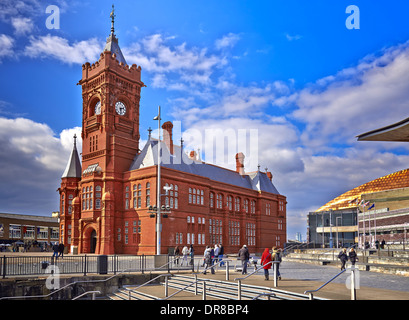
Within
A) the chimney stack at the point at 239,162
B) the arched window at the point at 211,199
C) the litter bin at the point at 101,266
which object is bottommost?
the litter bin at the point at 101,266

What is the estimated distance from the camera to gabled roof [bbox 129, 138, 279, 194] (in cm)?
5380

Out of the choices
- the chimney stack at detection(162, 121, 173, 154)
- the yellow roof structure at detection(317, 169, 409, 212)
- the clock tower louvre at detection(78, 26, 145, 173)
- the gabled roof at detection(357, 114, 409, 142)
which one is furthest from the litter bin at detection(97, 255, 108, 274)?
the yellow roof structure at detection(317, 169, 409, 212)

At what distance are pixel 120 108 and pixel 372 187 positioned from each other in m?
94.3

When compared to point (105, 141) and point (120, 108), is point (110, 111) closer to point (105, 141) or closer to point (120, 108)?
point (120, 108)

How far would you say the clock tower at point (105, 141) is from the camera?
→ 51.9m

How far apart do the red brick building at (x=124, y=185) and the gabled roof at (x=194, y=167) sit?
0.20 metres

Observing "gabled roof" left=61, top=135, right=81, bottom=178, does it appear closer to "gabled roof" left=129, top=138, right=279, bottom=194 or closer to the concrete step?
"gabled roof" left=129, top=138, right=279, bottom=194

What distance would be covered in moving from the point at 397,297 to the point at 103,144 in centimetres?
4506

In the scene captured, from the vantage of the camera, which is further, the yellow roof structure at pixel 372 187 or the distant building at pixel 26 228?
the yellow roof structure at pixel 372 187

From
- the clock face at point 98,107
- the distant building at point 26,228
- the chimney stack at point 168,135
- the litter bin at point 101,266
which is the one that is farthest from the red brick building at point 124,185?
the distant building at point 26,228

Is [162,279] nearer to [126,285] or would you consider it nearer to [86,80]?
[126,285]

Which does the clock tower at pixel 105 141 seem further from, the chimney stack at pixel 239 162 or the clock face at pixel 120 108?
the chimney stack at pixel 239 162
